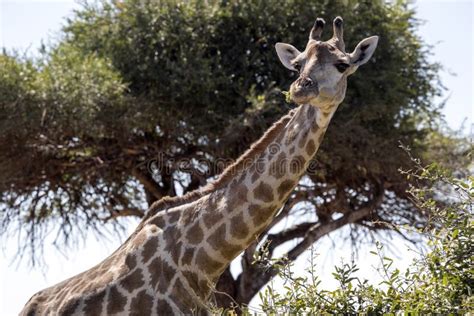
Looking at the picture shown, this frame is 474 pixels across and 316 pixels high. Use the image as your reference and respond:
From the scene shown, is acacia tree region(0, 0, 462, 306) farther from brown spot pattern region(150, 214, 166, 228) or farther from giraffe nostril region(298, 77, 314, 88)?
giraffe nostril region(298, 77, 314, 88)

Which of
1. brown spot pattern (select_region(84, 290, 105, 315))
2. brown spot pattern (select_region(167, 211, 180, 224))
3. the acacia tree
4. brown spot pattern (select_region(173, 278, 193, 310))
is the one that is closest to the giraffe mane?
brown spot pattern (select_region(167, 211, 180, 224))

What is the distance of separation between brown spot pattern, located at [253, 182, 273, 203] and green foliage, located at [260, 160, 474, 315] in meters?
1.71

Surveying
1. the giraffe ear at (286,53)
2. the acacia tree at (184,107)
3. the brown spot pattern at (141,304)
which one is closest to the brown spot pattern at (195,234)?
the brown spot pattern at (141,304)

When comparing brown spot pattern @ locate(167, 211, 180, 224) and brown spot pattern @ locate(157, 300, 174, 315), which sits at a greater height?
brown spot pattern @ locate(167, 211, 180, 224)

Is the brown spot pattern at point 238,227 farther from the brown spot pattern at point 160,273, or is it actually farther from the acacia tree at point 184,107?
the acacia tree at point 184,107

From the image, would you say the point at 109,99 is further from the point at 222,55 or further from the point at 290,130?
the point at 290,130

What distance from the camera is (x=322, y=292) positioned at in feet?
24.2

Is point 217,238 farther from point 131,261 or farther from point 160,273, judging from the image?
point 131,261

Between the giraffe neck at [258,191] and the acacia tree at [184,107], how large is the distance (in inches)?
293

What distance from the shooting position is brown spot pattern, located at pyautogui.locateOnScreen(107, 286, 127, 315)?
9508mm

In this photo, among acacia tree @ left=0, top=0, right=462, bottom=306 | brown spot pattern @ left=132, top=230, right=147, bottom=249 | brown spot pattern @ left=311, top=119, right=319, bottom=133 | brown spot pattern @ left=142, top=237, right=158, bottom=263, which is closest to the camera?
brown spot pattern @ left=311, top=119, right=319, bottom=133

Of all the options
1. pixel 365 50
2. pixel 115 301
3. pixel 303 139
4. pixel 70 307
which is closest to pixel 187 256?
pixel 115 301

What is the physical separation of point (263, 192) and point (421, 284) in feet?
7.52

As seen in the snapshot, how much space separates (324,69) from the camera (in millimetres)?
8711
